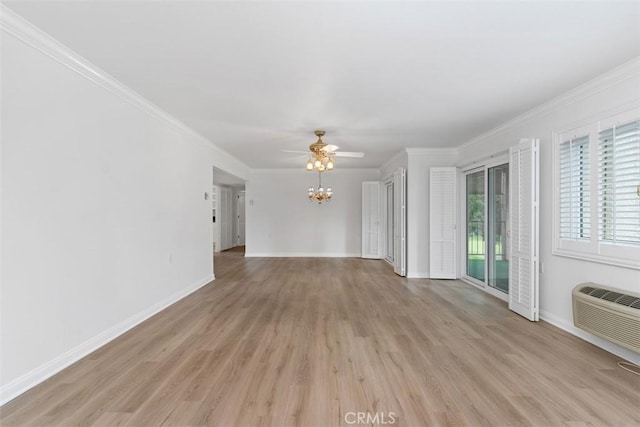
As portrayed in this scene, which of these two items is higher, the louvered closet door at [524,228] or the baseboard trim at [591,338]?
the louvered closet door at [524,228]

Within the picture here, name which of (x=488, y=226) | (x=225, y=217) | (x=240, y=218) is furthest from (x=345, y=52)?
(x=240, y=218)

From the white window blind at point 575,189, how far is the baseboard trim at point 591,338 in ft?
3.09

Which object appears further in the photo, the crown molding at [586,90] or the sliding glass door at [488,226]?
the sliding glass door at [488,226]

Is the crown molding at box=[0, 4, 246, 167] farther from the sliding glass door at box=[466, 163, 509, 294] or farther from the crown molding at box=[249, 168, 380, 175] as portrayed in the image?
the crown molding at box=[249, 168, 380, 175]

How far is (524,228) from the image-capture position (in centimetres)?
403

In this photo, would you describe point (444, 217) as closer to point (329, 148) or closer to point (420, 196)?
point (420, 196)

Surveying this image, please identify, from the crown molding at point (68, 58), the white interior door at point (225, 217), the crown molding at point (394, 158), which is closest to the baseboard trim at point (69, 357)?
the crown molding at point (68, 58)

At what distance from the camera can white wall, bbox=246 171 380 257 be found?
31.2 ft

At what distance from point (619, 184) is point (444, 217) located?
10.9 ft

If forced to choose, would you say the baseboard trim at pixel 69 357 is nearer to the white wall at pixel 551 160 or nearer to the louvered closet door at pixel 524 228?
the louvered closet door at pixel 524 228

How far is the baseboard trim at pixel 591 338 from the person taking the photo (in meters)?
2.80

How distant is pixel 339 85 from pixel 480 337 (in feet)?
9.71

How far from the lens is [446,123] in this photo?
4.59 metres

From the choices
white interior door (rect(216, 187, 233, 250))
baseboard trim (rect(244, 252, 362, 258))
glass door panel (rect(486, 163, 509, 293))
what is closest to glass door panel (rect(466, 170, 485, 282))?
glass door panel (rect(486, 163, 509, 293))
